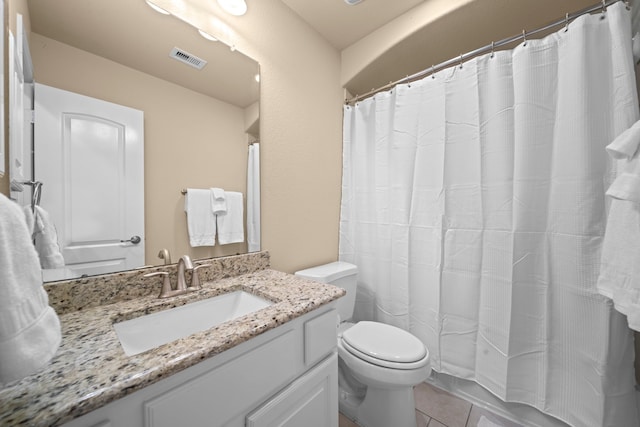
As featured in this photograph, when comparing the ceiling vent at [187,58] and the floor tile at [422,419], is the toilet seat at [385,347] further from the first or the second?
the ceiling vent at [187,58]

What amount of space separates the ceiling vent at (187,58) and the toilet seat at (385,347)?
152 centimetres

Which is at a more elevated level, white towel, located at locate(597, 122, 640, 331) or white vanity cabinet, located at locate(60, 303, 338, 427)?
white towel, located at locate(597, 122, 640, 331)

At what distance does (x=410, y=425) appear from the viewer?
1186mm

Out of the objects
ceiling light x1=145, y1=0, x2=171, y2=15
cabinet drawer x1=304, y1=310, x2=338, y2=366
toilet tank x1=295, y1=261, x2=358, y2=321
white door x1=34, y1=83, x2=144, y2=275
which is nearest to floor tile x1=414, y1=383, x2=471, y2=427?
toilet tank x1=295, y1=261, x2=358, y2=321

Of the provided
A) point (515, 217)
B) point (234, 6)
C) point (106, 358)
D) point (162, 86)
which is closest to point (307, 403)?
point (106, 358)

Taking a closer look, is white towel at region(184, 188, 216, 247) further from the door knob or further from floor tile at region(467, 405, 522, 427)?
floor tile at region(467, 405, 522, 427)

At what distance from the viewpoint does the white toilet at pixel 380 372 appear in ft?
3.59

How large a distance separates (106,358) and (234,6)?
1.53 m

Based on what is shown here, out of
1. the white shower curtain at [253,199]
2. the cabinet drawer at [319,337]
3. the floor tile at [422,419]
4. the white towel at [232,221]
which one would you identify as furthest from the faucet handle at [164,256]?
→ the floor tile at [422,419]

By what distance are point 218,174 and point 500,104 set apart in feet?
4.82

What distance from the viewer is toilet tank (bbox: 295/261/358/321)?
1455mm

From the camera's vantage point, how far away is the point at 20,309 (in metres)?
0.38

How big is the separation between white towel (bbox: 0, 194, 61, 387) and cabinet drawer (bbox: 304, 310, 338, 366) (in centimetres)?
62

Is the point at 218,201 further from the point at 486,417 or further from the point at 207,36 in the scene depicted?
the point at 486,417
